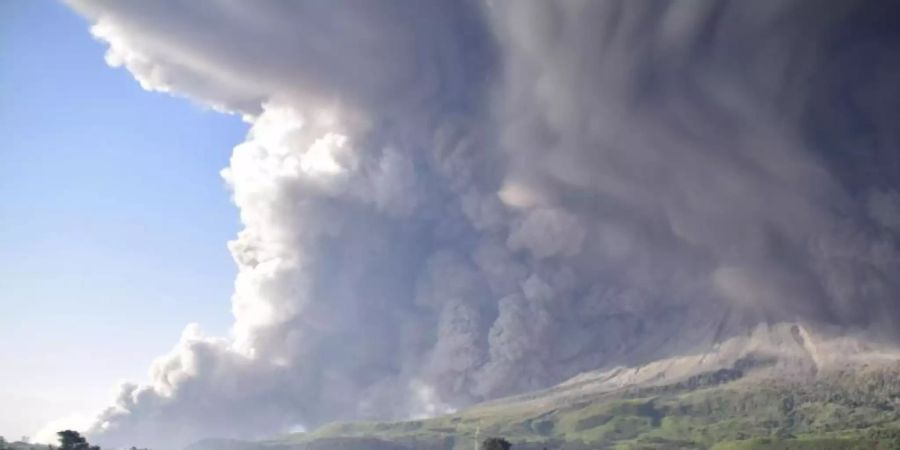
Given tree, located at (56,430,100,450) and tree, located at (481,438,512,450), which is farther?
tree, located at (481,438,512,450)

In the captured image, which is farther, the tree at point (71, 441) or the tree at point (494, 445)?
the tree at point (494, 445)

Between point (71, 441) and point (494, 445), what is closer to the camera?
point (71, 441)

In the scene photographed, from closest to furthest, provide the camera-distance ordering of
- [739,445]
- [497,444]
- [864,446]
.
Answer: [497,444] < [864,446] < [739,445]

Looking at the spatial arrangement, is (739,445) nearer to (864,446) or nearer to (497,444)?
(864,446)

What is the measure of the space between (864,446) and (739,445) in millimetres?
29043

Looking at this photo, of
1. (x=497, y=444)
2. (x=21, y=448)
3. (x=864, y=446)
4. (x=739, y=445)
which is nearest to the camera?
(x=497, y=444)

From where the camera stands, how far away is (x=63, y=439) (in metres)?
99.3

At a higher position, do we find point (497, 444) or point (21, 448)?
point (21, 448)

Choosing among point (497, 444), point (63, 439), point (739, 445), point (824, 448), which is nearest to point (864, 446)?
point (824, 448)

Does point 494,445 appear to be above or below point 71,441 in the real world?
below

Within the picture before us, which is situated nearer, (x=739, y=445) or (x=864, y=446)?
(x=864, y=446)

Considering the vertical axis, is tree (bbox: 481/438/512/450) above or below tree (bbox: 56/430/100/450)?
below

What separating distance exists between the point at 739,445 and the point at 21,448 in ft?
537

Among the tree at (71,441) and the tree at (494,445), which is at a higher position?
the tree at (71,441)
